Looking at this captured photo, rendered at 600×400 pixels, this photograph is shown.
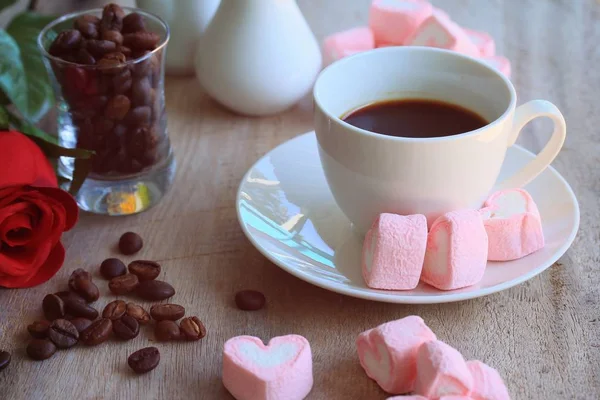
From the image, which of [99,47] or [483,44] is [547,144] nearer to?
[483,44]

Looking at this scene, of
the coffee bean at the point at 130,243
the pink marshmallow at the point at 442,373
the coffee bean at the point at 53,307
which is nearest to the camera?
the pink marshmallow at the point at 442,373

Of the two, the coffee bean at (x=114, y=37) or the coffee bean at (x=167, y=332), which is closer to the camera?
the coffee bean at (x=167, y=332)

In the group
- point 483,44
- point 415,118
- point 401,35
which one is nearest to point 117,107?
point 415,118

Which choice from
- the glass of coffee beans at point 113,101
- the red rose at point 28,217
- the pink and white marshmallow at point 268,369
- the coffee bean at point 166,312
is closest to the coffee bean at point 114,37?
the glass of coffee beans at point 113,101

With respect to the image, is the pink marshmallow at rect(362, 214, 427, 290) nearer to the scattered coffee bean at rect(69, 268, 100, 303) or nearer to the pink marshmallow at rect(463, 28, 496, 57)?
the scattered coffee bean at rect(69, 268, 100, 303)

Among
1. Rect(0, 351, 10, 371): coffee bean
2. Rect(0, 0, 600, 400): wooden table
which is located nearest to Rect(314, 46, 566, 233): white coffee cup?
Rect(0, 0, 600, 400): wooden table

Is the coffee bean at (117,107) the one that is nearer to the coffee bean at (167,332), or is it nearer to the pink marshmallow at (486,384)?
the coffee bean at (167,332)
